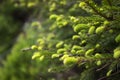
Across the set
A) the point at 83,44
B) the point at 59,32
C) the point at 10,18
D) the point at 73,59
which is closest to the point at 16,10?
the point at 10,18

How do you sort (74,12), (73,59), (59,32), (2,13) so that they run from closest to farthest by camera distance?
1. (73,59)
2. (74,12)
3. (59,32)
4. (2,13)

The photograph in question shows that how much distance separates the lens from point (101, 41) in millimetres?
2211

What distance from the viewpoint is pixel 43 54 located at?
2.29 metres

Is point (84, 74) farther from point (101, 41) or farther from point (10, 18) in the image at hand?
point (10, 18)

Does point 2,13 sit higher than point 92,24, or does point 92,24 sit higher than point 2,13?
point 2,13

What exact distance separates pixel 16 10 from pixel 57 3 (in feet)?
13.6

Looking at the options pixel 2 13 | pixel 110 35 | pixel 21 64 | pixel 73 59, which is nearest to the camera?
pixel 73 59

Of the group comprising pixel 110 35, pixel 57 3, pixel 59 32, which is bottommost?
pixel 110 35

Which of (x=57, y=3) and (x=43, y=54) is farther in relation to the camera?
(x=57, y=3)

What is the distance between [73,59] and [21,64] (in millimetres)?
3271

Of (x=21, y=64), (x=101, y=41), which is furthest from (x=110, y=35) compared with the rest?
(x=21, y=64)

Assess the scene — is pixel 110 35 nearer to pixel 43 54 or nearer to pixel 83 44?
pixel 83 44

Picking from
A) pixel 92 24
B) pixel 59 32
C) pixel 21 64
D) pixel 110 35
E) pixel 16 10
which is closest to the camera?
pixel 92 24

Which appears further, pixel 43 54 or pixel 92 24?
pixel 43 54
